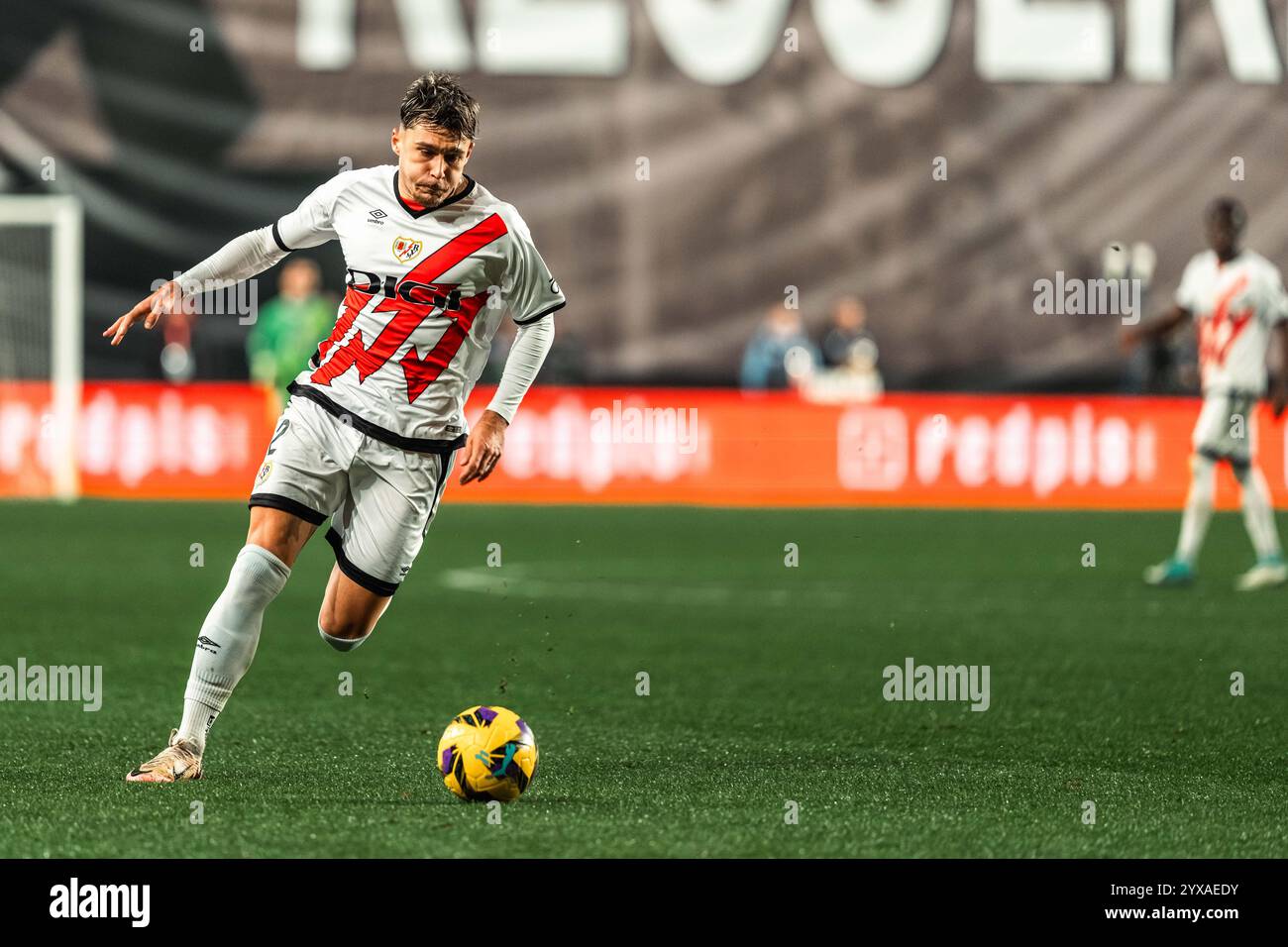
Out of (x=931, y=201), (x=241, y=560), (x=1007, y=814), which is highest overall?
(x=931, y=201)

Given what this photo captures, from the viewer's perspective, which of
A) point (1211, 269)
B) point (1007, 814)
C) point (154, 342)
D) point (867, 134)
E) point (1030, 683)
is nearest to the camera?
point (1007, 814)

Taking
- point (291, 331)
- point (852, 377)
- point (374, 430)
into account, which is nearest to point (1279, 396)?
point (374, 430)

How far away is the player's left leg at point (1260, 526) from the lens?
1335 cm

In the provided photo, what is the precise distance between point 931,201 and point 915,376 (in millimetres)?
2225

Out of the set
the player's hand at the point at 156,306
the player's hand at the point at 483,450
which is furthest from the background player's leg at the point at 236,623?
the player's hand at the point at 156,306

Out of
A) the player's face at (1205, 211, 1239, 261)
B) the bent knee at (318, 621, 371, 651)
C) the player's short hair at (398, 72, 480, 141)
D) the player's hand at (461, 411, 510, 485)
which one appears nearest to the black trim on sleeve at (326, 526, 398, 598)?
the bent knee at (318, 621, 371, 651)

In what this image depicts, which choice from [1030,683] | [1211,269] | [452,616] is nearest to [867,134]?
[1211,269]

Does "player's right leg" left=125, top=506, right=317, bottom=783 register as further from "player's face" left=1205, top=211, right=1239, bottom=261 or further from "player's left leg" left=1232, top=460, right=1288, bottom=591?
"player's left leg" left=1232, top=460, right=1288, bottom=591

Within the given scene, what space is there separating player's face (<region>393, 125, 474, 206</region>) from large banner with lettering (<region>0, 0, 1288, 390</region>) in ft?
61.5

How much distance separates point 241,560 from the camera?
6219 millimetres

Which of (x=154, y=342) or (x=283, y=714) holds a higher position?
(x=154, y=342)

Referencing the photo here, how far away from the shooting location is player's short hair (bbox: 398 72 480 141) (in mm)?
6062

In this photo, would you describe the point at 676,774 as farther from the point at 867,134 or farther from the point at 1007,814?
the point at 867,134

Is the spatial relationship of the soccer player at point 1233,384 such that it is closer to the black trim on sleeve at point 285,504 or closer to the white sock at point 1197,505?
the white sock at point 1197,505
